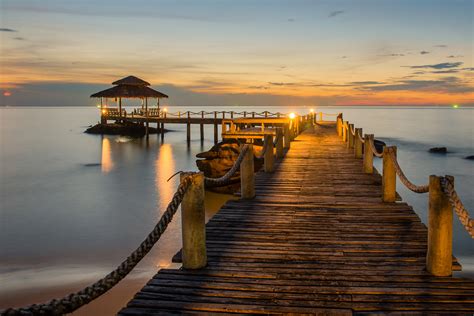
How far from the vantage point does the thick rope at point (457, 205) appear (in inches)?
155

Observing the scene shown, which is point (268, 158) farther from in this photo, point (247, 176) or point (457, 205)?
point (457, 205)

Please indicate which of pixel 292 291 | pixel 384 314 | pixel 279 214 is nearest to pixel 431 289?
pixel 384 314

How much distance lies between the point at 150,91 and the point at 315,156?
40.0 meters

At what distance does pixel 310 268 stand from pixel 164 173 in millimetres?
25492

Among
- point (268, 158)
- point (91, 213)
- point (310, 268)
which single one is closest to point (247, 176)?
point (268, 158)

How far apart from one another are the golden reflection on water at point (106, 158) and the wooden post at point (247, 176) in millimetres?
23816

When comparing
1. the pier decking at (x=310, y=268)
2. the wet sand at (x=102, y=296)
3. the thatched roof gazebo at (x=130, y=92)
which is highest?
the thatched roof gazebo at (x=130, y=92)

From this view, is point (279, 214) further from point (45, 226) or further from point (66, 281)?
point (45, 226)

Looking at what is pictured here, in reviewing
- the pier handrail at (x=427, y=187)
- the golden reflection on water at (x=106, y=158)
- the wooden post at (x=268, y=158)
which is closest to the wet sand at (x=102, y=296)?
the wooden post at (x=268, y=158)

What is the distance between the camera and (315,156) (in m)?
15.4

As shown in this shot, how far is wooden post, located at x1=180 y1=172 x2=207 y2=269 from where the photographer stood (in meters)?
4.67

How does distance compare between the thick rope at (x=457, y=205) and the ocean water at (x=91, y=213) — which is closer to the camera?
the thick rope at (x=457, y=205)

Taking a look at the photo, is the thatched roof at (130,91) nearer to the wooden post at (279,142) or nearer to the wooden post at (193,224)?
the wooden post at (279,142)

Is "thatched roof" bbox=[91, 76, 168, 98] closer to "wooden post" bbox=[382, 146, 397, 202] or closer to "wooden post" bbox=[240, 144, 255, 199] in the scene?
"wooden post" bbox=[240, 144, 255, 199]
